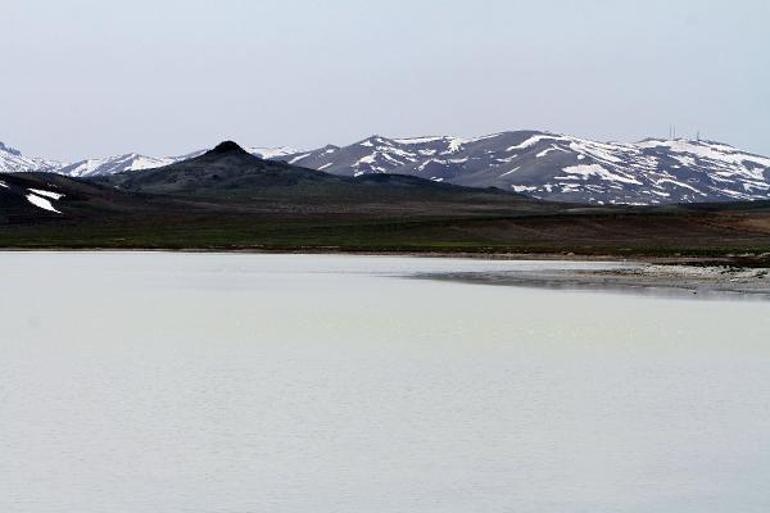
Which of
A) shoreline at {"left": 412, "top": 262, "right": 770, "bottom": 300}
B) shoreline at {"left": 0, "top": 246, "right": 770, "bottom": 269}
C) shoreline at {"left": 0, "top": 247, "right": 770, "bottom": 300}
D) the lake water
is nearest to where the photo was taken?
the lake water

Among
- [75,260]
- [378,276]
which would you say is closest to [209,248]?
[75,260]

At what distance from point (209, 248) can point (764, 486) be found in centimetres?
12549

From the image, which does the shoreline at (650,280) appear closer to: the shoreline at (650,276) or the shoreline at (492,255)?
the shoreline at (650,276)

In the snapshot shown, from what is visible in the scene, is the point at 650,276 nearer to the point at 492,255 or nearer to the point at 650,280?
the point at 650,280

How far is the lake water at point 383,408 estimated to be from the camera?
20938 mm

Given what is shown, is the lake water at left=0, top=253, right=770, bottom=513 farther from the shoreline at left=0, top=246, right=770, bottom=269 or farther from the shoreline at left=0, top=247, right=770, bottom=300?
the shoreline at left=0, top=246, right=770, bottom=269

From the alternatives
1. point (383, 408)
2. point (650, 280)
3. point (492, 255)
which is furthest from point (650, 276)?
point (383, 408)

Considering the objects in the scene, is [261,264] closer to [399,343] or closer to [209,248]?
[209,248]

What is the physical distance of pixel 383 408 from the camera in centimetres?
2908

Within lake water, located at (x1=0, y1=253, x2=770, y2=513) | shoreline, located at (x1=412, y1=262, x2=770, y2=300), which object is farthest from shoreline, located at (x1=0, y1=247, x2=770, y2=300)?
lake water, located at (x1=0, y1=253, x2=770, y2=513)

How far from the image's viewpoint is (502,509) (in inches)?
775

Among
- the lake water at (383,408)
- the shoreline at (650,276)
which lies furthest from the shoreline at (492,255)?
the lake water at (383,408)

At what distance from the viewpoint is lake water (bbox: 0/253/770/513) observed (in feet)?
68.7

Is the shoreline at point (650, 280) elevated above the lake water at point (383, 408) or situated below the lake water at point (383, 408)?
above
